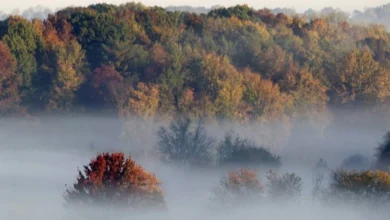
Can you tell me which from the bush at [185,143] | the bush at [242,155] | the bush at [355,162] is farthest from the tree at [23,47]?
the bush at [355,162]

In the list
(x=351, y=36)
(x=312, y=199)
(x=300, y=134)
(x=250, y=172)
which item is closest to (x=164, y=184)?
(x=250, y=172)

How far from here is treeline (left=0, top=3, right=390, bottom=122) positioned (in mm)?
73125

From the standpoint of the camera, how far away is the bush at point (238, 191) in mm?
44013

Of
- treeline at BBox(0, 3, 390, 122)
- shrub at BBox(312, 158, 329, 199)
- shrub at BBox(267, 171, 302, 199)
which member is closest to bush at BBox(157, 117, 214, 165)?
shrub at BBox(312, 158, 329, 199)

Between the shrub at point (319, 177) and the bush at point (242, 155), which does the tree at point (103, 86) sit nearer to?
the bush at point (242, 155)

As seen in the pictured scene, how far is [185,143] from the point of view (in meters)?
61.2

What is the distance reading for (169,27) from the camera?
284ft

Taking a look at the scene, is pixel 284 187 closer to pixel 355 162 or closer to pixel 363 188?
pixel 363 188

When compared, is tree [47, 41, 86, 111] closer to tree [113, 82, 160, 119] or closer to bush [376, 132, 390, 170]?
tree [113, 82, 160, 119]

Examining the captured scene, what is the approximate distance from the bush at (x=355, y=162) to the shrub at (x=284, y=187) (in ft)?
27.1

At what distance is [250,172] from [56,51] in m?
31.6

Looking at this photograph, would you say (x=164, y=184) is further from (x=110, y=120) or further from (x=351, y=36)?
(x=351, y=36)

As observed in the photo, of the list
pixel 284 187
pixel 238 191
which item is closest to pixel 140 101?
pixel 284 187

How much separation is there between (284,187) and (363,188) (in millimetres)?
3435
